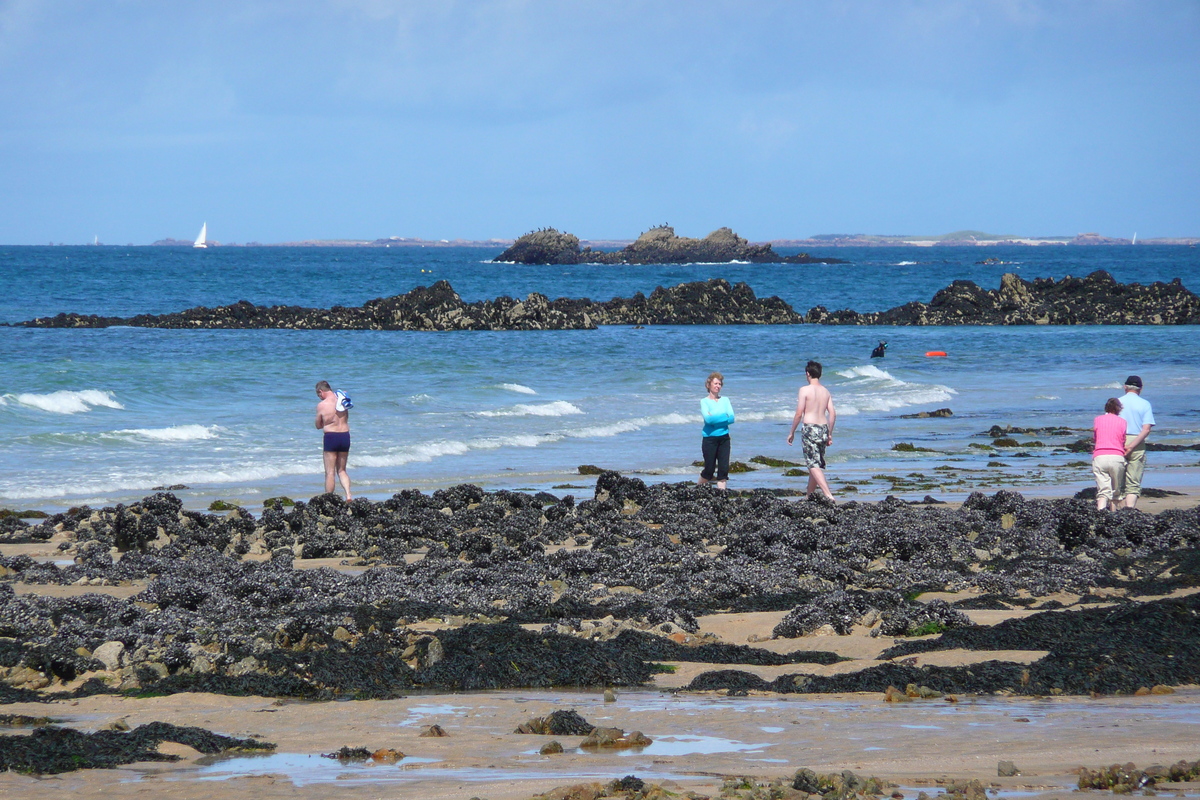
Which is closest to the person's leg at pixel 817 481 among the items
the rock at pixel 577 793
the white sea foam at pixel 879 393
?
the rock at pixel 577 793

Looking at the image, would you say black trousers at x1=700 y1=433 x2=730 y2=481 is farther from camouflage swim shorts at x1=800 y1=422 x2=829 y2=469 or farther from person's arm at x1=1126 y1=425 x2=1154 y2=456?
person's arm at x1=1126 y1=425 x2=1154 y2=456

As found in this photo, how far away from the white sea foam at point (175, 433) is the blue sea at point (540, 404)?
70 millimetres

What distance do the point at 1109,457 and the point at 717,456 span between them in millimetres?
4221

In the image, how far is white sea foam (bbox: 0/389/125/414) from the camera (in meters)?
20.9

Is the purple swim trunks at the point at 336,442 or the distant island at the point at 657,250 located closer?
the purple swim trunks at the point at 336,442

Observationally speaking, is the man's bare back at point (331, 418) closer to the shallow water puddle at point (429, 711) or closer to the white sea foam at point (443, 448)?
the white sea foam at point (443, 448)

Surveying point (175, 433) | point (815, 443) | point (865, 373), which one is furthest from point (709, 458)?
point (865, 373)

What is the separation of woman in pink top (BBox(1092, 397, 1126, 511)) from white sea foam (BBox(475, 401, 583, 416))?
12768mm

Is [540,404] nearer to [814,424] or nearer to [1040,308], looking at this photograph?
[814,424]

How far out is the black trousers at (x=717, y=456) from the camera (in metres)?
13.1

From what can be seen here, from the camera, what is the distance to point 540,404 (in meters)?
24.0

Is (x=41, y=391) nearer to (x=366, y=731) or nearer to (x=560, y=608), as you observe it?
(x=560, y=608)

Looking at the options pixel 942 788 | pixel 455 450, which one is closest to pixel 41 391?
pixel 455 450

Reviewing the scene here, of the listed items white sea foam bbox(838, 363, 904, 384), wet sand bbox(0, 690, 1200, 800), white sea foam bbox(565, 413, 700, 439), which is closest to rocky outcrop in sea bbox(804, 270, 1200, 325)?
white sea foam bbox(838, 363, 904, 384)
